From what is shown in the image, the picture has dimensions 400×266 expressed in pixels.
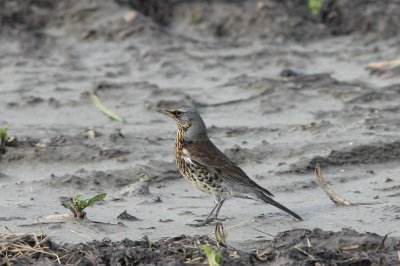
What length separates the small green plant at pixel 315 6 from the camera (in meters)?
14.5

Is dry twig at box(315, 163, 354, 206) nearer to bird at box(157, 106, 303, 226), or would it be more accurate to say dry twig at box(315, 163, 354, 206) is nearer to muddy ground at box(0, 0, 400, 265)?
muddy ground at box(0, 0, 400, 265)

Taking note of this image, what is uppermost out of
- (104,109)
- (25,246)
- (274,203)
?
(25,246)

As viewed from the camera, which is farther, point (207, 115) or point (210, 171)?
point (207, 115)

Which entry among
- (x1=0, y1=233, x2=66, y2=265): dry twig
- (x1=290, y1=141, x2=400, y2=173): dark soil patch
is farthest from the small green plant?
(x1=0, y1=233, x2=66, y2=265): dry twig

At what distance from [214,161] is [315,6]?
6.84 meters

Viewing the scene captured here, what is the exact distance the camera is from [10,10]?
1411 cm

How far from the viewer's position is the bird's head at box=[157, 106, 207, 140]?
8.46 meters

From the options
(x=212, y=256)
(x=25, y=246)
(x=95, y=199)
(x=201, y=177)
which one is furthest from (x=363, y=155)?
(x=25, y=246)

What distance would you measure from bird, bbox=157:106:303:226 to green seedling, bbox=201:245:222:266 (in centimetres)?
175

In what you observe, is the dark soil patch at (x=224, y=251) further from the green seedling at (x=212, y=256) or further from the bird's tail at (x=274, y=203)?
the bird's tail at (x=274, y=203)

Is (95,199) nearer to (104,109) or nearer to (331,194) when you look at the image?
(331,194)

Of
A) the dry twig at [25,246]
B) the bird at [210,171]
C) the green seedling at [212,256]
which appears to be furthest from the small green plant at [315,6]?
the green seedling at [212,256]

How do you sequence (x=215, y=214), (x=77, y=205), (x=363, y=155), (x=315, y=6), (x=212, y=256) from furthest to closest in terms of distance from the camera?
(x=315, y=6) < (x=363, y=155) < (x=215, y=214) < (x=77, y=205) < (x=212, y=256)

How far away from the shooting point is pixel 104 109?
11156 millimetres
